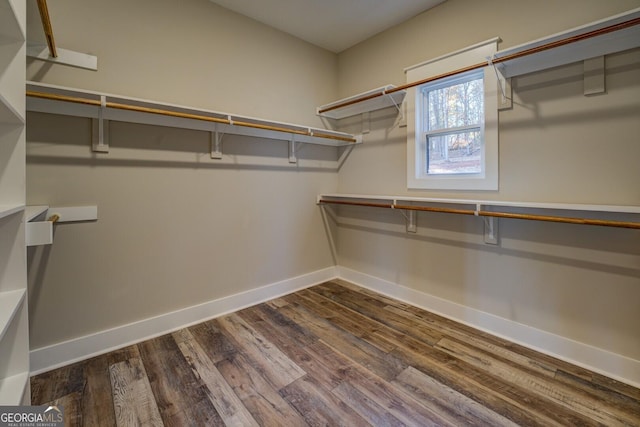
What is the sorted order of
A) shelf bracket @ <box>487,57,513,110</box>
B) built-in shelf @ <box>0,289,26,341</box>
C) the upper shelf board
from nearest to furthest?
built-in shelf @ <box>0,289,26,341</box>, the upper shelf board, shelf bracket @ <box>487,57,513,110</box>

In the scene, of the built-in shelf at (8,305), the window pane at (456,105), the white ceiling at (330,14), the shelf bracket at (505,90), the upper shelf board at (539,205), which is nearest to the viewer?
the built-in shelf at (8,305)

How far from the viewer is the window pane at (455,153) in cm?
231

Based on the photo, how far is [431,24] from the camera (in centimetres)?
247

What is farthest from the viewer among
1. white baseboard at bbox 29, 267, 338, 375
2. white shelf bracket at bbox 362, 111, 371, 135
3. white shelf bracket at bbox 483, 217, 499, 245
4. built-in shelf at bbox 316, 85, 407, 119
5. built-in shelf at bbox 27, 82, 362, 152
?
white shelf bracket at bbox 362, 111, 371, 135

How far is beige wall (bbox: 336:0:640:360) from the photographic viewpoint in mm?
1669

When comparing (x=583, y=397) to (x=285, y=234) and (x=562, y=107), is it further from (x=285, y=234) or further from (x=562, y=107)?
(x=285, y=234)

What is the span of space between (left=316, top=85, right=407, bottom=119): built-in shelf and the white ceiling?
656 millimetres

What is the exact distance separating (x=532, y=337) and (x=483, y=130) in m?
1.53

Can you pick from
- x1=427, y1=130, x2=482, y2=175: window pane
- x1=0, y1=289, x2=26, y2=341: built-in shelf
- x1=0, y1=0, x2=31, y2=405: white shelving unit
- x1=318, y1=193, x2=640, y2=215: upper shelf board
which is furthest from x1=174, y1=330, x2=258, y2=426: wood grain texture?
x1=427, y1=130, x2=482, y2=175: window pane

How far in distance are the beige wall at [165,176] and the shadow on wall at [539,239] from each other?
1242mm

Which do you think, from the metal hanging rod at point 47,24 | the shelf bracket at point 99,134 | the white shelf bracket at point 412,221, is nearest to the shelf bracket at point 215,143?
the shelf bracket at point 99,134

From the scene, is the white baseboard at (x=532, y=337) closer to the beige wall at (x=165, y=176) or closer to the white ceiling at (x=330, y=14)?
the beige wall at (x=165, y=176)

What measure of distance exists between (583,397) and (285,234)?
2.39m

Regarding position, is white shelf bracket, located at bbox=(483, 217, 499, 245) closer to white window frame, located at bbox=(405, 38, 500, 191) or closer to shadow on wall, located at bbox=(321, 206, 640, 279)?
shadow on wall, located at bbox=(321, 206, 640, 279)
